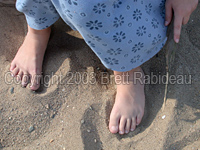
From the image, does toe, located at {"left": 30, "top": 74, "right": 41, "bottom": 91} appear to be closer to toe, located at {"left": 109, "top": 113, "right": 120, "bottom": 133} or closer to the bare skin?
the bare skin

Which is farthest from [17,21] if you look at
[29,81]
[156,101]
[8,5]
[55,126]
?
[156,101]

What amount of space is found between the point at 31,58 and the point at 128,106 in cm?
70

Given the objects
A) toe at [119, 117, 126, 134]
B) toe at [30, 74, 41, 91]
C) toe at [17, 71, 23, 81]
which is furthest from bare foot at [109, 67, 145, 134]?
toe at [17, 71, 23, 81]

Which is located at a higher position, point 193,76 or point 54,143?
point 193,76

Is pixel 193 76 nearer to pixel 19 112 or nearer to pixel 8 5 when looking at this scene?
pixel 19 112

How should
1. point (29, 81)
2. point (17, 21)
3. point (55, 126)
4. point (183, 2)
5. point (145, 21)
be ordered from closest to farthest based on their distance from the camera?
1. point (145, 21)
2. point (183, 2)
3. point (55, 126)
4. point (29, 81)
5. point (17, 21)

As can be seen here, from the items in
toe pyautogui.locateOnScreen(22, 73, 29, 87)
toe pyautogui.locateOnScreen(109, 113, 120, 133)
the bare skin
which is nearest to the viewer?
the bare skin

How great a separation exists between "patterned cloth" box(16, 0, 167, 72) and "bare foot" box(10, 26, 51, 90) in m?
0.23

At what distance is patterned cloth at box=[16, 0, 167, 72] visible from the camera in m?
0.77

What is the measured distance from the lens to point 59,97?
121 cm

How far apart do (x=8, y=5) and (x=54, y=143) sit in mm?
1149

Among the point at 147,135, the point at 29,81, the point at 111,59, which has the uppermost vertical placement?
the point at 111,59

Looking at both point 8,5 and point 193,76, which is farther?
point 8,5

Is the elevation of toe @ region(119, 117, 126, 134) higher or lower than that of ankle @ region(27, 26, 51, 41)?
lower
